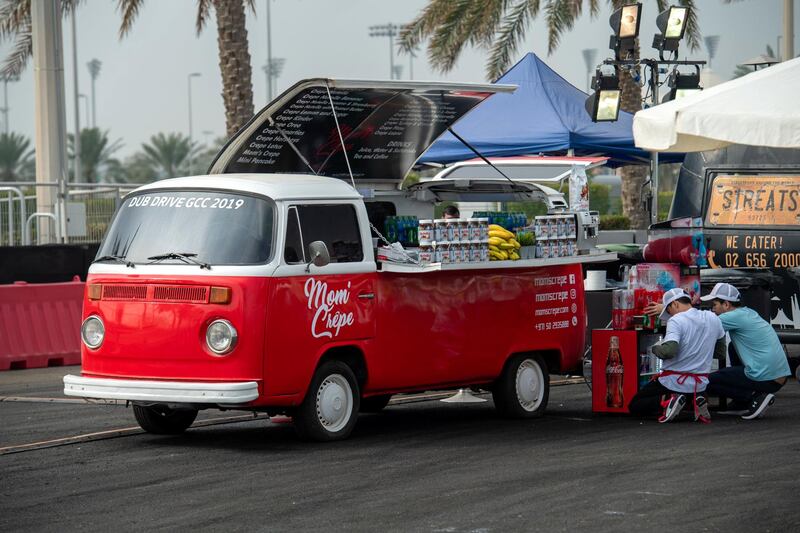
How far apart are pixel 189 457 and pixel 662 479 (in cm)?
340

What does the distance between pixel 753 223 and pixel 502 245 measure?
458 centimetres

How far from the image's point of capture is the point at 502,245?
38.3 ft

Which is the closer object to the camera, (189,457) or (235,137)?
(189,457)

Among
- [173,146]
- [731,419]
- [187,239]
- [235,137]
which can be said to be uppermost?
[173,146]

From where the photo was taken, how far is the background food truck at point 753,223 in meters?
14.5

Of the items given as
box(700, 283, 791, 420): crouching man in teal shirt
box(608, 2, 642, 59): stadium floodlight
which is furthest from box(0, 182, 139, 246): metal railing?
box(700, 283, 791, 420): crouching man in teal shirt

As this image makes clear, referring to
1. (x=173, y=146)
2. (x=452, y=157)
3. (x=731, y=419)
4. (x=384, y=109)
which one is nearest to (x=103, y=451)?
(x=384, y=109)

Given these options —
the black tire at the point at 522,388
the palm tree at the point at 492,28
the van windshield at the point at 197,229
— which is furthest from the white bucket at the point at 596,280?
the palm tree at the point at 492,28

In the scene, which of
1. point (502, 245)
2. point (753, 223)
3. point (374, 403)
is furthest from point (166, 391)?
point (753, 223)

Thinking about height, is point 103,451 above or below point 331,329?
below

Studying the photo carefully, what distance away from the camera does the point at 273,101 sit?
1111cm

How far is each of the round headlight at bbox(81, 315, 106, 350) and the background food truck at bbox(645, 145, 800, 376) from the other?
605cm

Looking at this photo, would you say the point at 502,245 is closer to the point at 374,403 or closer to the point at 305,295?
the point at 374,403

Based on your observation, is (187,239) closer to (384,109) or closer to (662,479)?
(384,109)
